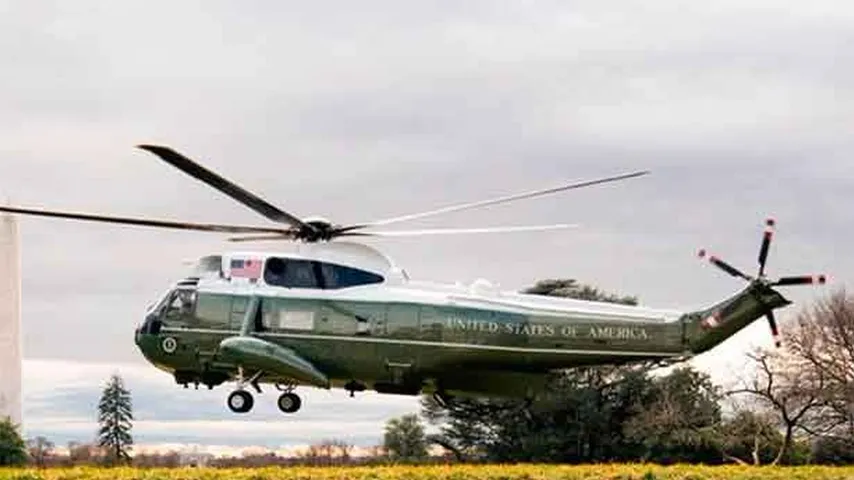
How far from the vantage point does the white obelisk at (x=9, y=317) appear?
62.4 meters

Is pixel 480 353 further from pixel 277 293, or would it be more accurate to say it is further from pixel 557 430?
pixel 557 430

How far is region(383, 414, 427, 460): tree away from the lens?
168ft

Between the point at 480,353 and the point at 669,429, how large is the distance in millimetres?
23170

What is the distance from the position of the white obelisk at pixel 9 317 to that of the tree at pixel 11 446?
1283 centimetres

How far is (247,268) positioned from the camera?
25.9 m

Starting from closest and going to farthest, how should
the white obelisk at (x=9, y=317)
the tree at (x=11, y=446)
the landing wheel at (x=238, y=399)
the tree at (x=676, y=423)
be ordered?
the landing wheel at (x=238, y=399)
the tree at (x=11, y=446)
the tree at (x=676, y=423)
the white obelisk at (x=9, y=317)

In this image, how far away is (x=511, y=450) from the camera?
49.6m

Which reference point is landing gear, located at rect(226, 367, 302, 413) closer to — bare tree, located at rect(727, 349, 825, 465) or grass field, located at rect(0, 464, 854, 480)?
grass field, located at rect(0, 464, 854, 480)

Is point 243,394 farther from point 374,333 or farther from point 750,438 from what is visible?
point 750,438

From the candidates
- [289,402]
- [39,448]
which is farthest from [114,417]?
[289,402]

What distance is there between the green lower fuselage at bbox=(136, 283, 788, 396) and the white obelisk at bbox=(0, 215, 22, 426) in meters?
36.6

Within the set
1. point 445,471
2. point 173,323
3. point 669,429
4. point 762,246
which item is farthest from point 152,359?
point 669,429

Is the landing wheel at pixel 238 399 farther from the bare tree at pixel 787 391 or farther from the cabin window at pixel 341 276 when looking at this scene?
the bare tree at pixel 787 391

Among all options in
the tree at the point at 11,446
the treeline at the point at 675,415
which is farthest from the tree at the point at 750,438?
the tree at the point at 11,446
